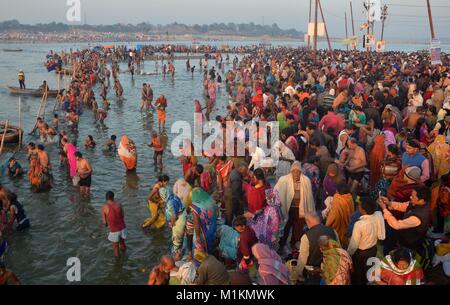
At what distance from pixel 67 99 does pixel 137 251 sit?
1525 centimetres

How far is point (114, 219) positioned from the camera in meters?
7.53

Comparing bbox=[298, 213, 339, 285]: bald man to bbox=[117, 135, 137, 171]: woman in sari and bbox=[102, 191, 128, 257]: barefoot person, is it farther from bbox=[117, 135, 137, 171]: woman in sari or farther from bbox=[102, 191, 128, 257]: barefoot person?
bbox=[117, 135, 137, 171]: woman in sari

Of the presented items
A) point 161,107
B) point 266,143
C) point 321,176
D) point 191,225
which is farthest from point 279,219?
point 161,107

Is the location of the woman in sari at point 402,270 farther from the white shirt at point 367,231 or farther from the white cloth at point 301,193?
the white cloth at point 301,193

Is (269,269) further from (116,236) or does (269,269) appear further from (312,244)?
(116,236)

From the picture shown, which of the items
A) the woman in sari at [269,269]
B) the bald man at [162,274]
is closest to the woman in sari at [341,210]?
the woman in sari at [269,269]

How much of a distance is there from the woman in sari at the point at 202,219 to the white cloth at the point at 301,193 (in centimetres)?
119

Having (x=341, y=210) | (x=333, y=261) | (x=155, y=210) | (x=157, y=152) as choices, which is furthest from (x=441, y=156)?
(x=157, y=152)

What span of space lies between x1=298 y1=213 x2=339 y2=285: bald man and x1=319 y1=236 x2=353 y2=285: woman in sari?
0.30 metres

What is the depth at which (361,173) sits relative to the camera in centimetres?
816

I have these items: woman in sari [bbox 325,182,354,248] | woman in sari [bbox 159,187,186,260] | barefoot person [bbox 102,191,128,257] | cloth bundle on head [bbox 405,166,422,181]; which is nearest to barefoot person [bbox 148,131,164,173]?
barefoot person [bbox 102,191,128,257]

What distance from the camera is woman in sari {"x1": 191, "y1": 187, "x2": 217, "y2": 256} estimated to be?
6.61m

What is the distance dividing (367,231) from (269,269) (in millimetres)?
1415
